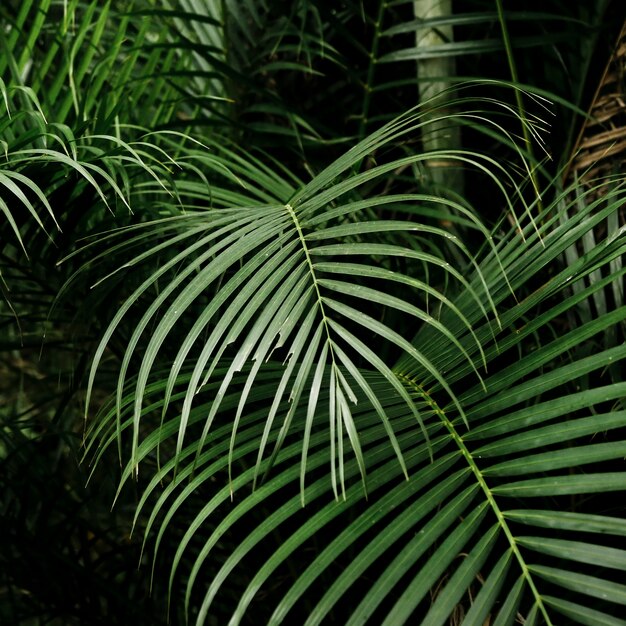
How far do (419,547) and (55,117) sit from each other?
27.6 inches

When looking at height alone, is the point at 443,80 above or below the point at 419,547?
above

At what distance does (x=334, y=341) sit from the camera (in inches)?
30.6

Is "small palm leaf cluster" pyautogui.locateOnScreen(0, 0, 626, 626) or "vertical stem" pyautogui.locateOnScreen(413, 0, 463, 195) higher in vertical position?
"vertical stem" pyautogui.locateOnScreen(413, 0, 463, 195)

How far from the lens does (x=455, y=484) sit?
572 mm

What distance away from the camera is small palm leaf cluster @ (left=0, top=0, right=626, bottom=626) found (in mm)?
529

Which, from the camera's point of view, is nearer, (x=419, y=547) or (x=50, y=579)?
(x=419, y=547)

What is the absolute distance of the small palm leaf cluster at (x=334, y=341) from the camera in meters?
0.53

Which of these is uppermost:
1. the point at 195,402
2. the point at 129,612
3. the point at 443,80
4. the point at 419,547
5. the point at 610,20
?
the point at 610,20

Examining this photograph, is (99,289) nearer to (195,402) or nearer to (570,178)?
(195,402)

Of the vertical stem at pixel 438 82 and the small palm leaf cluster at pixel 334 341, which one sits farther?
the vertical stem at pixel 438 82

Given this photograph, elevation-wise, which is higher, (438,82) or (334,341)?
(438,82)

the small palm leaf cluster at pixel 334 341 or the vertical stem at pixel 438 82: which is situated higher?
the vertical stem at pixel 438 82

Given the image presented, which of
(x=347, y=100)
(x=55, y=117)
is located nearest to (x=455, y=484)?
(x=55, y=117)

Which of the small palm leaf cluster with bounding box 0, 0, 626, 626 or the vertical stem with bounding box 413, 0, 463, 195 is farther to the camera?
the vertical stem with bounding box 413, 0, 463, 195
